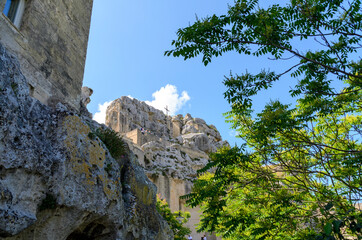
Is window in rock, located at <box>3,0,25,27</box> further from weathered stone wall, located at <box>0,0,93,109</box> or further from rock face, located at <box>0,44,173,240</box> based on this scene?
rock face, located at <box>0,44,173,240</box>

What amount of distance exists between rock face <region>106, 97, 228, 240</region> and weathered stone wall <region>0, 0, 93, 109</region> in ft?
43.2

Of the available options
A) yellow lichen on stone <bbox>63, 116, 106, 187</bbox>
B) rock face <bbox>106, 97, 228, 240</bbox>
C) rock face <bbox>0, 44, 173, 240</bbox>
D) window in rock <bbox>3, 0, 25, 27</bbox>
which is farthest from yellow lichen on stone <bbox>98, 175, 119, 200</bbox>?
rock face <bbox>106, 97, 228, 240</bbox>

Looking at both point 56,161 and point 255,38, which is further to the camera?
point 255,38

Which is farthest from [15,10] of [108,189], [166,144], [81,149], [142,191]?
[166,144]

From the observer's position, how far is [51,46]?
8117 millimetres

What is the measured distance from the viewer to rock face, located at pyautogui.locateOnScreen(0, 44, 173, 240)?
170 inches

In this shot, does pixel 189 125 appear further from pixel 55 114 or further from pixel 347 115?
pixel 55 114

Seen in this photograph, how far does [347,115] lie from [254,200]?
4684 millimetres

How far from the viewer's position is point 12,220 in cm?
415

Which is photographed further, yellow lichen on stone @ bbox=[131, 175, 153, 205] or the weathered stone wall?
yellow lichen on stone @ bbox=[131, 175, 153, 205]

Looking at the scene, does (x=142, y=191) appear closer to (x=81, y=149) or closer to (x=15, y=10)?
(x=81, y=149)

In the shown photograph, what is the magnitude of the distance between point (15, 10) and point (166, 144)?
30561 millimetres

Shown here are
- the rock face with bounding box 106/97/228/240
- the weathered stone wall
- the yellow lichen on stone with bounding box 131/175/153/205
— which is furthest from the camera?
the rock face with bounding box 106/97/228/240

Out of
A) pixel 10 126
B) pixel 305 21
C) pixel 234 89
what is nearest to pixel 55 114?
pixel 10 126
